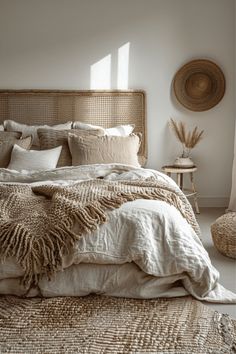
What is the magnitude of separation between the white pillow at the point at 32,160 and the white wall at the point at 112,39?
3.71 feet

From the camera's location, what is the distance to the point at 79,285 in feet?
7.27

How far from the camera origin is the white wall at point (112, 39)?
4656 mm

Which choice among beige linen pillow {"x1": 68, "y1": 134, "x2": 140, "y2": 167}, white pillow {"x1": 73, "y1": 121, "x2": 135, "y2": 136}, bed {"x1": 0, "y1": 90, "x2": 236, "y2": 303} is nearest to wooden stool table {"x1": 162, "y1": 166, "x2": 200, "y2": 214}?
white pillow {"x1": 73, "y1": 121, "x2": 135, "y2": 136}

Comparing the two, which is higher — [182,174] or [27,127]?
[27,127]

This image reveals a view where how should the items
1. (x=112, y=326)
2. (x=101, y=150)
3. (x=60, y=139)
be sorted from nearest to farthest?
(x=112, y=326), (x=101, y=150), (x=60, y=139)

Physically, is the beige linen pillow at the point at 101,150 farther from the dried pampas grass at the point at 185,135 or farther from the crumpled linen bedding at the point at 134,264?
the crumpled linen bedding at the point at 134,264

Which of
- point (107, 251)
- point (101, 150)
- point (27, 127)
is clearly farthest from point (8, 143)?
point (107, 251)

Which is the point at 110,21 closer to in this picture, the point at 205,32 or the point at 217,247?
the point at 205,32

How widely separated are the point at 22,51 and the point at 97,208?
114 inches

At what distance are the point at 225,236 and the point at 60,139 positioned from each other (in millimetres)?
1683

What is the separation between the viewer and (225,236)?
10.7 feet

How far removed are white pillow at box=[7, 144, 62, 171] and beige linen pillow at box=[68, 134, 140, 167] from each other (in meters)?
0.19

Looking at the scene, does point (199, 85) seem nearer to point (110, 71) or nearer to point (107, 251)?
point (110, 71)

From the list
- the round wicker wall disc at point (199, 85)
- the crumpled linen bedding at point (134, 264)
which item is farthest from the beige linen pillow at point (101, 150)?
the crumpled linen bedding at point (134, 264)
